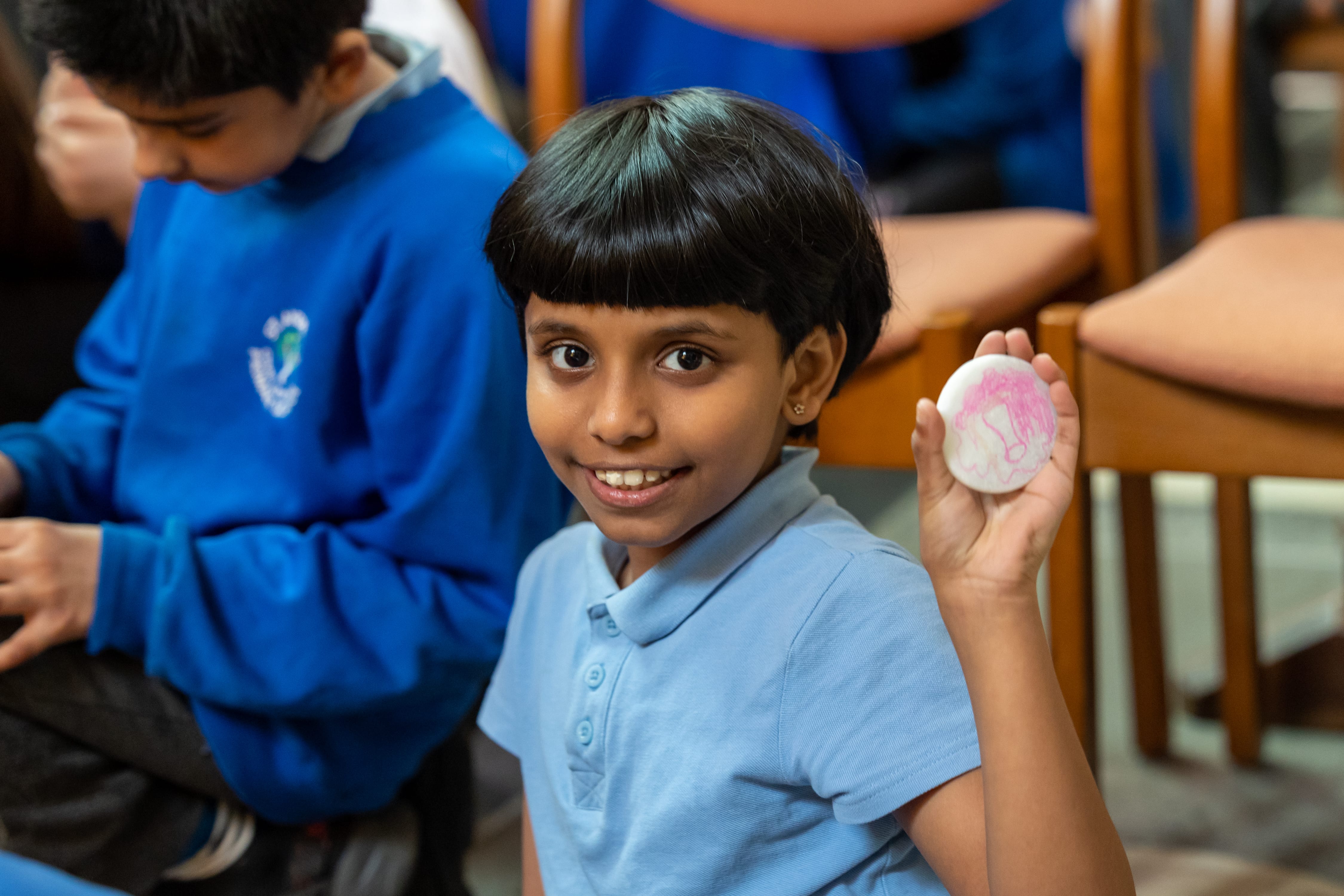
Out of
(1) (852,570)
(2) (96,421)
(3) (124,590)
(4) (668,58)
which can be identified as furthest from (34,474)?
(4) (668,58)

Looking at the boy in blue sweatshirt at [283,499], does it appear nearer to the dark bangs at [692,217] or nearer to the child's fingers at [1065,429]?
the dark bangs at [692,217]

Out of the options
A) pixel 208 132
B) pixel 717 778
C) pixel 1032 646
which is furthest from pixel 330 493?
pixel 1032 646

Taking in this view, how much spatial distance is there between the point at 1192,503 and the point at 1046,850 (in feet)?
5.12

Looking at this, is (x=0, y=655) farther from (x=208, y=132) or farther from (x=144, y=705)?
(x=208, y=132)

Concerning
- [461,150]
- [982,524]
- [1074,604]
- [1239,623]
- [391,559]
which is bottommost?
[1239,623]

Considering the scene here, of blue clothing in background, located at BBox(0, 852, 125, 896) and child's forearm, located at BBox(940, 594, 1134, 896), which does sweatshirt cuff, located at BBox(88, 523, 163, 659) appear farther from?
child's forearm, located at BBox(940, 594, 1134, 896)

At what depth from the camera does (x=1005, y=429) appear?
498 mm

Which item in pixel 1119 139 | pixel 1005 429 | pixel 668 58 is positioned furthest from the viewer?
pixel 668 58

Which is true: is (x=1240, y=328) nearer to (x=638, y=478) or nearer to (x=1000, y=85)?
(x=638, y=478)

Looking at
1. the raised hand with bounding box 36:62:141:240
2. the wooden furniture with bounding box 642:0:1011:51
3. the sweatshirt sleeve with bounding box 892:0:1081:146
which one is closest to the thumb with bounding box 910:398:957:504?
the wooden furniture with bounding box 642:0:1011:51

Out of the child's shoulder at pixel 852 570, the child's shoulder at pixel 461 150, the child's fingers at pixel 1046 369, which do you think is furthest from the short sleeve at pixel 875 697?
the child's shoulder at pixel 461 150

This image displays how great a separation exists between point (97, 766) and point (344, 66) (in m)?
0.45

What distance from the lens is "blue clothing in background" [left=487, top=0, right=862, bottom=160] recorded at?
1.59 m

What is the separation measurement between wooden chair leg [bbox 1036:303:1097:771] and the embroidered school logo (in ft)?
1.54
